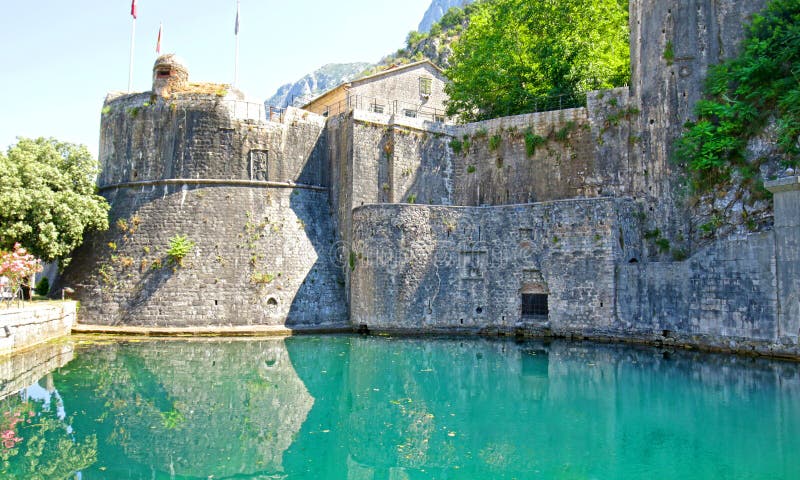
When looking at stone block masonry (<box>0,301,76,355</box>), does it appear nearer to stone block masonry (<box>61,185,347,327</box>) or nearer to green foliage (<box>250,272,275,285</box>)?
stone block masonry (<box>61,185,347,327</box>)

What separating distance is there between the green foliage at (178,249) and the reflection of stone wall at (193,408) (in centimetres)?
408

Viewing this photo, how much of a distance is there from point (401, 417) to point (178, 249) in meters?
12.5

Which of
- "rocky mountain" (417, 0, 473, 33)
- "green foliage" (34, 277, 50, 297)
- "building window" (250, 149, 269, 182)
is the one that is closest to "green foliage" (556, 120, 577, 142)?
"building window" (250, 149, 269, 182)

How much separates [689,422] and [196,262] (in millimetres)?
15668

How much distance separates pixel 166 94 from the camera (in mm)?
22250

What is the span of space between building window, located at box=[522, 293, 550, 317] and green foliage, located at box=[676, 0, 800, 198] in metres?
5.86

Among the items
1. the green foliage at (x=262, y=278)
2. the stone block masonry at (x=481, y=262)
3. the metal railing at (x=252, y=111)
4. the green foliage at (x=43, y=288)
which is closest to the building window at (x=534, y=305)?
the stone block masonry at (x=481, y=262)

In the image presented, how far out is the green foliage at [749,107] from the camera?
16.4 m

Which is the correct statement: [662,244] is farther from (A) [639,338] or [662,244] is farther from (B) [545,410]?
(B) [545,410]

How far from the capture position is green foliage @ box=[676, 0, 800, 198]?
16.4 metres

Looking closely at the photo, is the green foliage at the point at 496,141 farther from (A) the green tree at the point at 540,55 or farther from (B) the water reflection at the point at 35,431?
(B) the water reflection at the point at 35,431

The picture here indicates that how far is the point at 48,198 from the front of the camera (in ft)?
61.2

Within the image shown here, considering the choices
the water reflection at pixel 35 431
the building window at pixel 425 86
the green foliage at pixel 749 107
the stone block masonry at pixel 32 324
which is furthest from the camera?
the building window at pixel 425 86

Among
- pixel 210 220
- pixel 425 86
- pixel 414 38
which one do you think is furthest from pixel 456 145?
pixel 414 38
